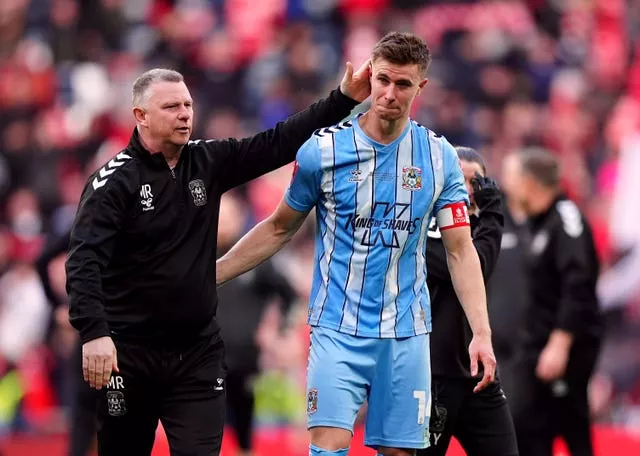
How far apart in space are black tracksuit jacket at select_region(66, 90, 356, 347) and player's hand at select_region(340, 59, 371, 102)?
742 millimetres

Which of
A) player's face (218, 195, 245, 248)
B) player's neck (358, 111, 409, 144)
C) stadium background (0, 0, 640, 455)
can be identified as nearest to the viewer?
player's neck (358, 111, 409, 144)

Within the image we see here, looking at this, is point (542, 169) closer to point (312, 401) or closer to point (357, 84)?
point (357, 84)

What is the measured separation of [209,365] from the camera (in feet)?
22.9

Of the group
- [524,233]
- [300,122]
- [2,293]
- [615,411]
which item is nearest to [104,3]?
[2,293]

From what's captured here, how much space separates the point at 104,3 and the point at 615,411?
8.06 metres

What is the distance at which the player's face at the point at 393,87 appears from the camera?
655 centimetres

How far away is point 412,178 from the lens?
671cm

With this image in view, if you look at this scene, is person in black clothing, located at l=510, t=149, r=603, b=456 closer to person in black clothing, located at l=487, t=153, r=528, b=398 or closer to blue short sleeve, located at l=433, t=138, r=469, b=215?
person in black clothing, located at l=487, t=153, r=528, b=398

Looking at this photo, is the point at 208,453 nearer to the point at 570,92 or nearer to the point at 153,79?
the point at 153,79

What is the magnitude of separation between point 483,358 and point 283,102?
34.6ft

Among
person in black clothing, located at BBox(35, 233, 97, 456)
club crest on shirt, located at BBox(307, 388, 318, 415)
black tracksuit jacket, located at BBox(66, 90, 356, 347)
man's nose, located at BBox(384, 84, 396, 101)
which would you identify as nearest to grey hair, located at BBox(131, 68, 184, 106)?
black tracksuit jacket, located at BBox(66, 90, 356, 347)

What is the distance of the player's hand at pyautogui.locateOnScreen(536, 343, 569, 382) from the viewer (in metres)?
9.19

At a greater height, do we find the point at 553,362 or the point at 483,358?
the point at 553,362

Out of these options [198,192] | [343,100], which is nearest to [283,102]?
[343,100]
